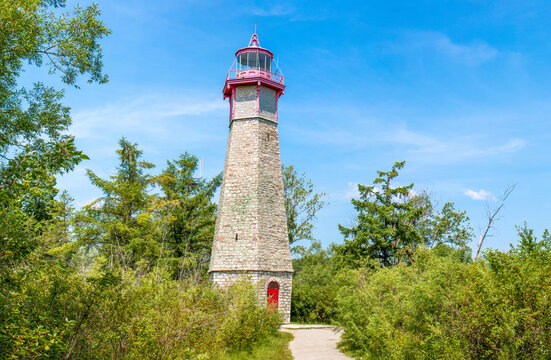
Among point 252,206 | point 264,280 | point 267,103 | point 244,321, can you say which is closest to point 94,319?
point 244,321

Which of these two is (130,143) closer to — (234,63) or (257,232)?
(234,63)

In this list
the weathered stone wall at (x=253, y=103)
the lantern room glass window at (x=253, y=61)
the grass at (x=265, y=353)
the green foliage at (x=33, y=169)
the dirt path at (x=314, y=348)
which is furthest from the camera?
the lantern room glass window at (x=253, y=61)

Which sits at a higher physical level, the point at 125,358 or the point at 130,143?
the point at 130,143

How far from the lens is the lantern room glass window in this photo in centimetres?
2291

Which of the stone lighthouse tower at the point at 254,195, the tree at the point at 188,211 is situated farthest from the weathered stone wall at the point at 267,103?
the tree at the point at 188,211

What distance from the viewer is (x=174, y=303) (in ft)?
20.9

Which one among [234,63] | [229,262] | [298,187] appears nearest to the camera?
[229,262]

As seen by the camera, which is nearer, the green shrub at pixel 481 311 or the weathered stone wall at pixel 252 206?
the green shrub at pixel 481 311

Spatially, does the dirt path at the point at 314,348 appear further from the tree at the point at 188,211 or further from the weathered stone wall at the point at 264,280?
the tree at the point at 188,211

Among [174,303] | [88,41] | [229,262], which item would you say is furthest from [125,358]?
[229,262]

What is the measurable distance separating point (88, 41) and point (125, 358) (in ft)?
23.3

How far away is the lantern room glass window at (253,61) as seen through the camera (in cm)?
2291

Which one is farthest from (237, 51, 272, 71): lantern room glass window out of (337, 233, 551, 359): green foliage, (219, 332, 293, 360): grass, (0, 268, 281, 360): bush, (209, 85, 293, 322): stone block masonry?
(0, 268, 281, 360): bush

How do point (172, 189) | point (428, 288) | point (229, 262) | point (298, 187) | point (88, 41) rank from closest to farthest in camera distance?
point (428, 288) < point (88, 41) < point (229, 262) < point (172, 189) < point (298, 187)
